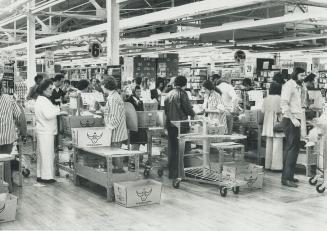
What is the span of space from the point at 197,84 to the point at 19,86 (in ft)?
41.2

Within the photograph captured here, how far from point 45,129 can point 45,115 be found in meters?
0.25

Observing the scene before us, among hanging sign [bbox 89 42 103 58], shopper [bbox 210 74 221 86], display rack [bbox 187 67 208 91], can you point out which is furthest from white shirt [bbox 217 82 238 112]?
display rack [bbox 187 67 208 91]

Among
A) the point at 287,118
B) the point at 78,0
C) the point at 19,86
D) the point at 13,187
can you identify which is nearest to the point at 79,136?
the point at 13,187

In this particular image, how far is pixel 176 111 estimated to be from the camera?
727 cm

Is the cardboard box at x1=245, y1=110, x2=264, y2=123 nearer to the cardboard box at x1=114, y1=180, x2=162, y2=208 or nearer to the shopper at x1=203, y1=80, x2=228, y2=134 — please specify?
the shopper at x1=203, y1=80, x2=228, y2=134

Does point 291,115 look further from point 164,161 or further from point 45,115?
point 45,115

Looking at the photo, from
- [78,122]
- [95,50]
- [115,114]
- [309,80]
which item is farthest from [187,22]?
[115,114]

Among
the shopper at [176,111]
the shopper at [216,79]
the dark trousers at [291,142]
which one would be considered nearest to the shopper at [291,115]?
the dark trousers at [291,142]

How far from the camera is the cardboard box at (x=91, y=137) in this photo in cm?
689

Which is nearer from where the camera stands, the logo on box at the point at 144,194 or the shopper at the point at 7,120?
the logo on box at the point at 144,194

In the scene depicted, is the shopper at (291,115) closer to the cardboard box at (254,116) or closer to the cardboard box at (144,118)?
the cardboard box at (254,116)

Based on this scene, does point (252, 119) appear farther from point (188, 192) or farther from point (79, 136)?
point (79, 136)

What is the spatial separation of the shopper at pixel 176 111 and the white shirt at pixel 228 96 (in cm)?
194

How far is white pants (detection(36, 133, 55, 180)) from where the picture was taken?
7.12 m
